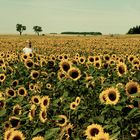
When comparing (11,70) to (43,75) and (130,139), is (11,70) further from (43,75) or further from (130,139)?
(130,139)

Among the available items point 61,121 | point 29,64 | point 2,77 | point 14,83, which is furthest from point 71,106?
point 29,64

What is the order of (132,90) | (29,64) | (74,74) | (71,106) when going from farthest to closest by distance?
(29,64)
(74,74)
(71,106)
(132,90)

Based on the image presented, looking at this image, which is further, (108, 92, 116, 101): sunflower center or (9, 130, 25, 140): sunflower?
(108, 92, 116, 101): sunflower center

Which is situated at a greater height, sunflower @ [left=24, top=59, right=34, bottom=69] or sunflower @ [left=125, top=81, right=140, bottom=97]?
sunflower @ [left=125, top=81, right=140, bottom=97]

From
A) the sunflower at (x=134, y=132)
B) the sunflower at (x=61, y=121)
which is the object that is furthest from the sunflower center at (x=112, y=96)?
the sunflower at (x=134, y=132)

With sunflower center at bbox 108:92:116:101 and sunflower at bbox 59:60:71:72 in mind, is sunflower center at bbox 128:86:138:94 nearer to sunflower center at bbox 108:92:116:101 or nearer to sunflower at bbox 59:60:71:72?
sunflower center at bbox 108:92:116:101

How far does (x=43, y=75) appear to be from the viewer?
9.98 m

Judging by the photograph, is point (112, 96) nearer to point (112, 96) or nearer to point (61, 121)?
point (112, 96)

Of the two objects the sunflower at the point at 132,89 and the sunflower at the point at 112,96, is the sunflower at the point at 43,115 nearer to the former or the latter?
the sunflower at the point at 112,96

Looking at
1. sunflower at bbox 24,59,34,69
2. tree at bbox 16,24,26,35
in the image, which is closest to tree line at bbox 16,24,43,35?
tree at bbox 16,24,26,35

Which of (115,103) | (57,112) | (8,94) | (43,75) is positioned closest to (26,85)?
(43,75)

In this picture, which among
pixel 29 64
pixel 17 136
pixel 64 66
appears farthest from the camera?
pixel 29 64

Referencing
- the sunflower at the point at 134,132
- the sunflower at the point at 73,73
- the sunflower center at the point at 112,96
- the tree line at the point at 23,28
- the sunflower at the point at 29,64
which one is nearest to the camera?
the sunflower at the point at 134,132

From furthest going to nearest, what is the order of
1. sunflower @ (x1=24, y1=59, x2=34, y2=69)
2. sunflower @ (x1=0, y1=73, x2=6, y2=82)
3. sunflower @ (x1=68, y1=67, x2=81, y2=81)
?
sunflower @ (x1=24, y1=59, x2=34, y2=69) < sunflower @ (x1=0, y1=73, x2=6, y2=82) < sunflower @ (x1=68, y1=67, x2=81, y2=81)
